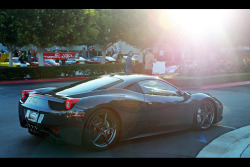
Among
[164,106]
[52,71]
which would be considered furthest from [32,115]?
[52,71]

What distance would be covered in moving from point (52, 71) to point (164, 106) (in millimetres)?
16187

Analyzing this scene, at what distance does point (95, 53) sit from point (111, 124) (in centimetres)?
4549

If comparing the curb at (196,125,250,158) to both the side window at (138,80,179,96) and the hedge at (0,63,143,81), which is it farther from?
the hedge at (0,63,143,81)

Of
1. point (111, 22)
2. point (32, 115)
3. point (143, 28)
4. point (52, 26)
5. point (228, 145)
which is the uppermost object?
point (111, 22)

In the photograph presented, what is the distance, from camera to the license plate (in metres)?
5.14

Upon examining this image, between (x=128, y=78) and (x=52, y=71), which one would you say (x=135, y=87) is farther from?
(x=52, y=71)

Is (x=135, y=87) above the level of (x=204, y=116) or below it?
above

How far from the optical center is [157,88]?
6.31 metres

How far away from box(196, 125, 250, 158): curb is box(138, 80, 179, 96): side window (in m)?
1.32

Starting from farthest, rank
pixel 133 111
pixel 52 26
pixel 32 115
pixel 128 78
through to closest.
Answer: pixel 52 26 → pixel 128 78 → pixel 133 111 → pixel 32 115

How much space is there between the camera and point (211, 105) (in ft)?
23.6

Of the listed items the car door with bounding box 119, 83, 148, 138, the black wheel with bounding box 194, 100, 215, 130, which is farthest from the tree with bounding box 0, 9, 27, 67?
the car door with bounding box 119, 83, 148, 138

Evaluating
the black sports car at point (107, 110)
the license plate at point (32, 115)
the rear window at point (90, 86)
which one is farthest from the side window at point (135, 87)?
the license plate at point (32, 115)
